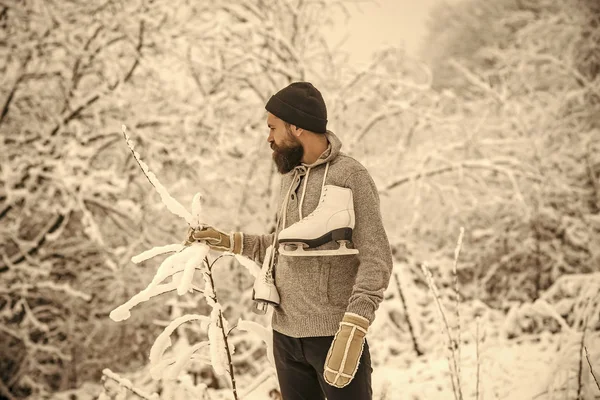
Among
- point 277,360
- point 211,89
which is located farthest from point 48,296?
point 277,360

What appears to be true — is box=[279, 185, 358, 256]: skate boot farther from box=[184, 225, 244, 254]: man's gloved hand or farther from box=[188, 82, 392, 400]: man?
box=[184, 225, 244, 254]: man's gloved hand

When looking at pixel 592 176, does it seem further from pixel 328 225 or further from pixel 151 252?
pixel 151 252

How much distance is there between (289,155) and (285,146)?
0.13 feet

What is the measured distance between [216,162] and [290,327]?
3.59 metres

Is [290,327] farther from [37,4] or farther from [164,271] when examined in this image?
[37,4]

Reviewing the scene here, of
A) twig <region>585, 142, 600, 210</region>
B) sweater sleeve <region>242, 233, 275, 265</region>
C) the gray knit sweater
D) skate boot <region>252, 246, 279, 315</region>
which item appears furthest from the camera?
twig <region>585, 142, 600, 210</region>

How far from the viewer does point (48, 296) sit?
4.46m

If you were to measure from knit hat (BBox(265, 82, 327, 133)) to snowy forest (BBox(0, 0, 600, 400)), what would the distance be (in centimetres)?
257

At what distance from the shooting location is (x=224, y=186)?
5.07 meters

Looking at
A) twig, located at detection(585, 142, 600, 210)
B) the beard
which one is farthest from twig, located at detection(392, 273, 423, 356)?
twig, located at detection(585, 142, 600, 210)

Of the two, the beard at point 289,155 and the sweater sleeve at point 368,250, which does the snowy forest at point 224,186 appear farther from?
the beard at point 289,155

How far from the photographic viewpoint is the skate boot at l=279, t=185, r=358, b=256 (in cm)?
129

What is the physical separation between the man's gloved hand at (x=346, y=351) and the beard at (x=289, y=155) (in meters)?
0.60

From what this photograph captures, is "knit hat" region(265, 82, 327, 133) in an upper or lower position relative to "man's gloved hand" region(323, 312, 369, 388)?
upper
